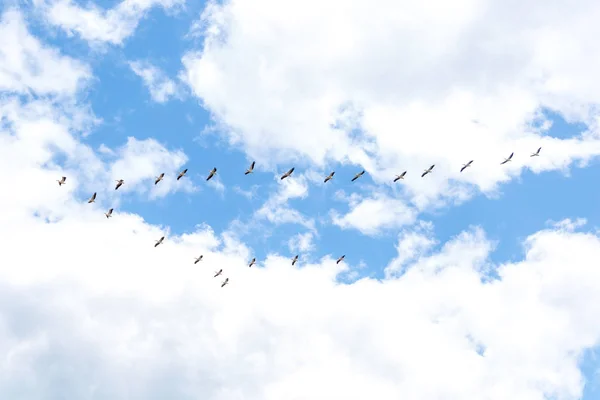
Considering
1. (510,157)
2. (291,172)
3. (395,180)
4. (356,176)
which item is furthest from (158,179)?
(510,157)

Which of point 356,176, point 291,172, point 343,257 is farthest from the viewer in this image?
point 343,257

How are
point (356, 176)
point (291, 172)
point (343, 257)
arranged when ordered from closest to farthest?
1. point (291, 172)
2. point (356, 176)
3. point (343, 257)

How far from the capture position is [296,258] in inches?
6614

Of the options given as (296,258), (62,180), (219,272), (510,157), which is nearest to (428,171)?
(510,157)

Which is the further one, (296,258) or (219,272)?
(219,272)

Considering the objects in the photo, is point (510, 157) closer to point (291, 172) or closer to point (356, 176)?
point (356, 176)

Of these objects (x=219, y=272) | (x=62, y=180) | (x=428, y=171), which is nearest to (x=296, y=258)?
(x=219, y=272)

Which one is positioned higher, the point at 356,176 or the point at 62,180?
the point at 62,180

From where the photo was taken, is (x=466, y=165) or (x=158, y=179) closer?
(x=158, y=179)

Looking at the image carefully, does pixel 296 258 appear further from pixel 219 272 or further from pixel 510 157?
pixel 510 157

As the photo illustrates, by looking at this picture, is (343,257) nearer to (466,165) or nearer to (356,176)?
(356,176)

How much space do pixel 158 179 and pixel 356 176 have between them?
4747cm

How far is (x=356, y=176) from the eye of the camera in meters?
158

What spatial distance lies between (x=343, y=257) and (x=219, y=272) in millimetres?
34387
